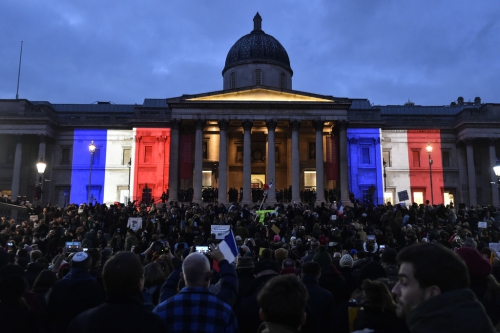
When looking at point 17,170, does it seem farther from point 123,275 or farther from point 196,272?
point 123,275

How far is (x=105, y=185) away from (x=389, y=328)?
47.7 m

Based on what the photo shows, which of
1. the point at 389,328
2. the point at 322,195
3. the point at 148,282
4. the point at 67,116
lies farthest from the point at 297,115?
the point at 389,328

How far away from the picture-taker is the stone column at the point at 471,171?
1845 inches

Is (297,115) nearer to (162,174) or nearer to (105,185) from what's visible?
(162,174)

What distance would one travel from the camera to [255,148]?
47844mm

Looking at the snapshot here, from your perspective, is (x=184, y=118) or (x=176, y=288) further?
(x=184, y=118)

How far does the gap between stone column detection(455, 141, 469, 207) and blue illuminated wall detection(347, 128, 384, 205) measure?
9.29 meters

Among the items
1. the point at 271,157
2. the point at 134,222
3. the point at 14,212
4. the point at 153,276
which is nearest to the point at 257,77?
the point at 271,157

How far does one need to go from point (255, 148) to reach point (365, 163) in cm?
1178

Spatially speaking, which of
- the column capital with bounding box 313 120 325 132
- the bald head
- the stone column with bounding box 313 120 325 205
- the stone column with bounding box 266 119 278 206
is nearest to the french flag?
the bald head

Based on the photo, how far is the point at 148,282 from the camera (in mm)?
6680

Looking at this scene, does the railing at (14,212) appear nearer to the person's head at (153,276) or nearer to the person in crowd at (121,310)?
the person's head at (153,276)

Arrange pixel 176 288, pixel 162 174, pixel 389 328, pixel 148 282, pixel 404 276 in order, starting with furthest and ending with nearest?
pixel 162 174
pixel 148 282
pixel 176 288
pixel 389 328
pixel 404 276

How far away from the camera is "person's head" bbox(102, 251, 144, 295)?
3561mm
